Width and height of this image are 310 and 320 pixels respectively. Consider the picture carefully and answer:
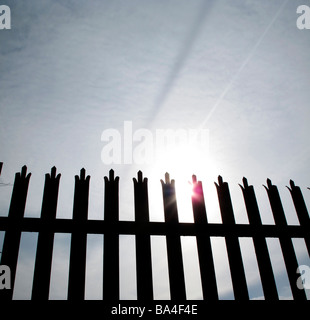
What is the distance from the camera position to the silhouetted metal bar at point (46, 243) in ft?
9.15

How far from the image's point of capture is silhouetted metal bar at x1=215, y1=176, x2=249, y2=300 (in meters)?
3.24

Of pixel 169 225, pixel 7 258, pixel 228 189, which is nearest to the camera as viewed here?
pixel 7 258

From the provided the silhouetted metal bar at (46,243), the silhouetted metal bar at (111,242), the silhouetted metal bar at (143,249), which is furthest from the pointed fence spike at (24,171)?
the silhouetted metal bar at (143,249)

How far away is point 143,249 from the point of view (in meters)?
3.09

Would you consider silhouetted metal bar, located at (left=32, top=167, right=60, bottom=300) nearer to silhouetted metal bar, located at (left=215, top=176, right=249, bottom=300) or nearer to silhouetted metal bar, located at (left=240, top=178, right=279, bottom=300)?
silhouetted metal bar, located at (left=215, top=176, right=249, bottom=300)

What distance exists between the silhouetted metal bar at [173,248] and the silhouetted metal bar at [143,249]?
0.82 ft

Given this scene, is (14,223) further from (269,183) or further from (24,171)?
(269,183)

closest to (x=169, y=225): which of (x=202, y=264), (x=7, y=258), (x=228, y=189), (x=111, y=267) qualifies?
(x=202, y=264)

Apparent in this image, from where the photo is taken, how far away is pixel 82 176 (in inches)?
132

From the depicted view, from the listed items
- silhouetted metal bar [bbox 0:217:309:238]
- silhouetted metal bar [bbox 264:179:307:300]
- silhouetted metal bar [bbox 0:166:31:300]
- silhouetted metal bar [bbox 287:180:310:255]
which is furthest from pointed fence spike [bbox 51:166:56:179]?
silhouetted metal bar [bbox 287:180:310:255]

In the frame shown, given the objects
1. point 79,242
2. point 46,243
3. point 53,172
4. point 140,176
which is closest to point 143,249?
point 79,242

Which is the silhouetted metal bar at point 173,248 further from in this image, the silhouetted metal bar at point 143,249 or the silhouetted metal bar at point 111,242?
the silhouetted metal bar at point 111,242
